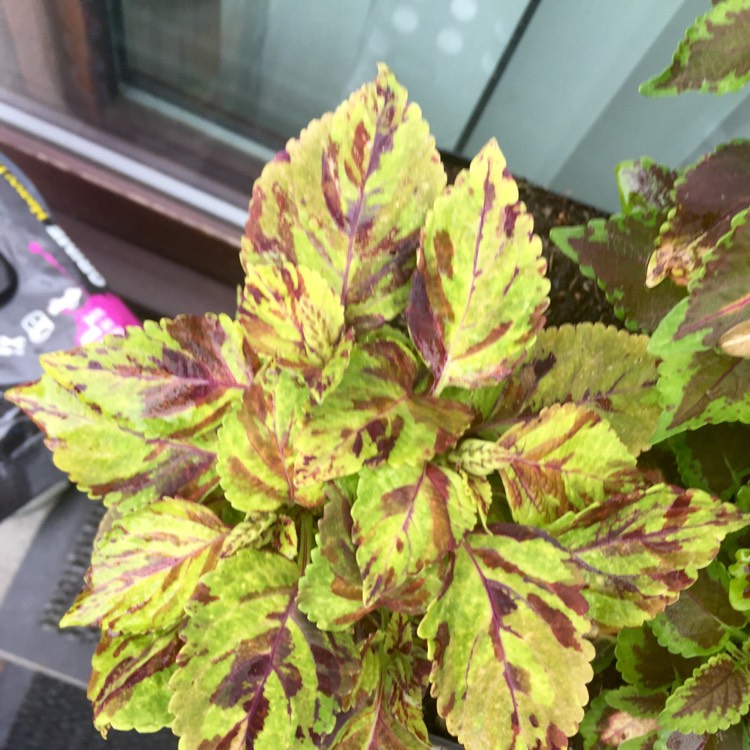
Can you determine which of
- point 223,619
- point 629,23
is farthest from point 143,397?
point 629,23

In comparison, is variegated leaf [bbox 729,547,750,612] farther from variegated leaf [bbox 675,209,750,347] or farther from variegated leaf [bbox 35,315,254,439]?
variegated leaf [bbox 35,315,254,439]

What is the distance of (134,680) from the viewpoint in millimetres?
491

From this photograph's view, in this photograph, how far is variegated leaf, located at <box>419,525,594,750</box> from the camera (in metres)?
0.39

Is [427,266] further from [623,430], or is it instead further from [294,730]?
[294,730]

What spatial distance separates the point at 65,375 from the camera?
45cm

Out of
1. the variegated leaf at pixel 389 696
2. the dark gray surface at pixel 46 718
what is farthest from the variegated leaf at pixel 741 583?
the dark gray surface at pixel 46 718

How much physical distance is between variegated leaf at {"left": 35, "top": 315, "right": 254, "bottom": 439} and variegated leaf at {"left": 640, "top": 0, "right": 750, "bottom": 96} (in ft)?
1.01

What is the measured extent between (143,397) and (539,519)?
10.6 inches

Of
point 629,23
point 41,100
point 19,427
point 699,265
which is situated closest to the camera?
point 699,265

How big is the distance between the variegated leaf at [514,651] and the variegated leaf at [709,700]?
0.44ft


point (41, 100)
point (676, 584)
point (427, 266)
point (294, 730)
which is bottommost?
point (294, 730)

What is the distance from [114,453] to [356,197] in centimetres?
24

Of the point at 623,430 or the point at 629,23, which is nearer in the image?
the point at 623,430

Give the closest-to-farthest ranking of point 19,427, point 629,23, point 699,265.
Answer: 1. point 699,265
2. point 629,23
3. point 19,427
